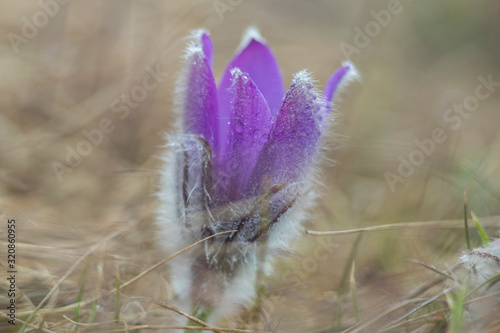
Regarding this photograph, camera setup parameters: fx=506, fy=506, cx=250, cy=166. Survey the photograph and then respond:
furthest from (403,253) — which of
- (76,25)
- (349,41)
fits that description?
(76,25)

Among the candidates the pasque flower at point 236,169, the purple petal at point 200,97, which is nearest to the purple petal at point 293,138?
the pasque flower at point 236,169

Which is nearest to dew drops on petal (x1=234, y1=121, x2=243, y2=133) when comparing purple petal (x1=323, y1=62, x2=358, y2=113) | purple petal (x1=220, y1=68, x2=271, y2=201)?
purple petal (x1=220, y1=68, x2=271, y2=201)

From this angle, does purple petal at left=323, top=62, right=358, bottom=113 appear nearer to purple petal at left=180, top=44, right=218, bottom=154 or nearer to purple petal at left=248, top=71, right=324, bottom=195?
purple petal at left=248, top=71, right=324, bottom=195

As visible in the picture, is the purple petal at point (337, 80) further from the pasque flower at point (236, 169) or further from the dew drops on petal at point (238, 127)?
the dew drops on petal at point (238, 127)

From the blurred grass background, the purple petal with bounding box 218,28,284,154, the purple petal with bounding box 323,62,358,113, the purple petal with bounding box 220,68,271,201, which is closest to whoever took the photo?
the purple petal with bounding box 220,68,271,201

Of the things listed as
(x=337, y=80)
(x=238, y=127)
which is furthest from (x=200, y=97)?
(x=337, y=80)

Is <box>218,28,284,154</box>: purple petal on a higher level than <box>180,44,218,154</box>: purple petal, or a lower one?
higher

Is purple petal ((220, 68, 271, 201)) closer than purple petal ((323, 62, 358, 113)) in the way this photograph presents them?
Yes
